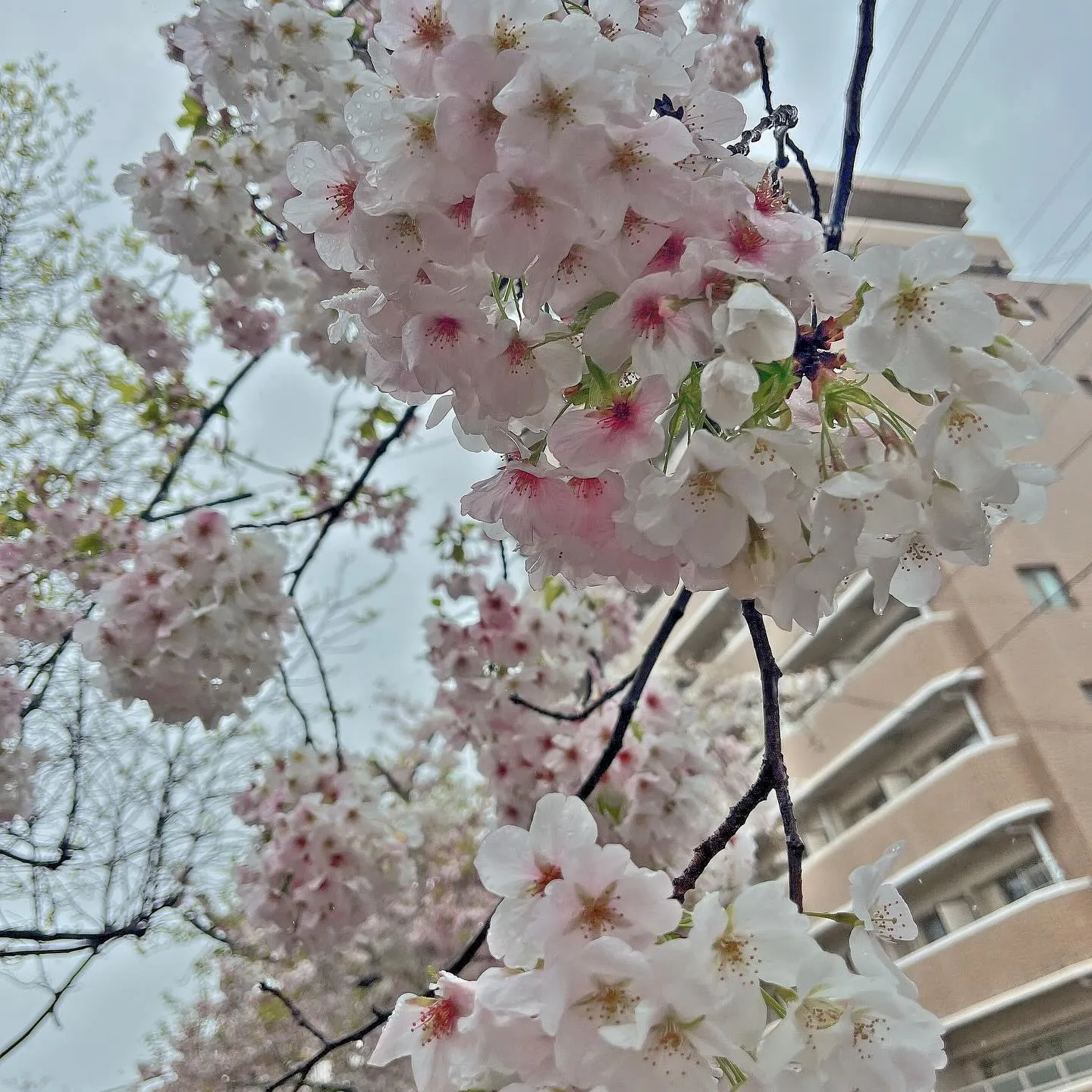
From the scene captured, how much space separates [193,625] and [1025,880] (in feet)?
4.61

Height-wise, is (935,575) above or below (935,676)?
below

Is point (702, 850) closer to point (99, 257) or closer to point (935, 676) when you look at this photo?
point (935, 676)

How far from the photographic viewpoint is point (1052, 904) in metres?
1.17

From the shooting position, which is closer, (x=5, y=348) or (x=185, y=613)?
(x=185, y=613)

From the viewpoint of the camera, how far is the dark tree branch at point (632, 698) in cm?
107

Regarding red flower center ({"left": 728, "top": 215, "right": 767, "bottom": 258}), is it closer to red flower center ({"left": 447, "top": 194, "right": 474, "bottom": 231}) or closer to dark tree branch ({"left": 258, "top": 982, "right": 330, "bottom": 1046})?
red flower center ({"left": 447, "top": 194, "right": 474, "bottom": 231})

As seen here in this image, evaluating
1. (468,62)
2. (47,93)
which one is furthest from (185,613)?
(47,93)

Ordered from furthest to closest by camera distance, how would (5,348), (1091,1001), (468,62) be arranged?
(5,348), (1091,1001), (468,62)

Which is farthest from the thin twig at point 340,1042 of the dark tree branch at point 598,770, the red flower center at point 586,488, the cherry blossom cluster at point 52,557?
the cherry blossom cluster at point 52,557

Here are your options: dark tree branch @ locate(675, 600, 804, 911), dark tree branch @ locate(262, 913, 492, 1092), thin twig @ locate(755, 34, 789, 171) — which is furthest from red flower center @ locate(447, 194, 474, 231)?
dark tree branch @ locate(262, 913, 492, 1092)

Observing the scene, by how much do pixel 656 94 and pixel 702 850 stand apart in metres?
0.56

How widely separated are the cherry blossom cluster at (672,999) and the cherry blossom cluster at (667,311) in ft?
0.61

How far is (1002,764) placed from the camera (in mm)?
1325

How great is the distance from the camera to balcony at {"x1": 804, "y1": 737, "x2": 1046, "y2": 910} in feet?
4.29
